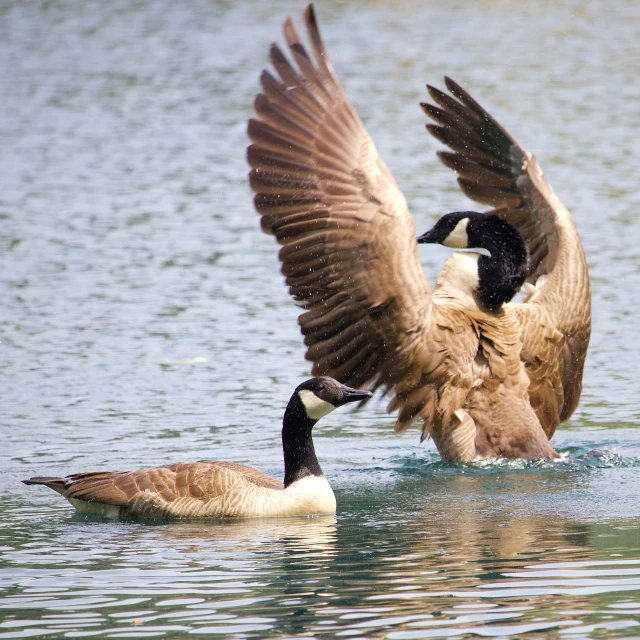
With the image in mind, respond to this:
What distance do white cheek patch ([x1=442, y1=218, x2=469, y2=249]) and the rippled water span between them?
157 cm

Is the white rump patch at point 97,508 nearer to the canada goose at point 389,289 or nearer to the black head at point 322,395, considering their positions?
the black head at point 322,395

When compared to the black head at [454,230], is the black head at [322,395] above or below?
below

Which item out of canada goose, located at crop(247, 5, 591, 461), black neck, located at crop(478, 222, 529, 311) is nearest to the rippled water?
canada goose, located at crop(247, 5, 591, 461)

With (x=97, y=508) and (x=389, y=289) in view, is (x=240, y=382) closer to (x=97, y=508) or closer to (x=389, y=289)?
(x=389, y=289)

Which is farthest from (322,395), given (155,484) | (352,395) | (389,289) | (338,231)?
(338,231)

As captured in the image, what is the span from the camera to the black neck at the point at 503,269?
9.47 m

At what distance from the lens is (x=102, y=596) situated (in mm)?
6469

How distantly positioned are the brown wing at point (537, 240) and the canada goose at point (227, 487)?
7.27 feet

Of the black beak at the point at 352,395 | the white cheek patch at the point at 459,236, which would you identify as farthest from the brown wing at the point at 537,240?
the black beak at the point at 352,395

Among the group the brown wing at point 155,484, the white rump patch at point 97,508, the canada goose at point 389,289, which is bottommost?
the white rump patch at point 97,508

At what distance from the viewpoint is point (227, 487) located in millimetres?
8250

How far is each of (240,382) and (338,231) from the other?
3084mm

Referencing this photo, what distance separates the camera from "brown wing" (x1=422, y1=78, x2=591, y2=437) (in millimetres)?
10047

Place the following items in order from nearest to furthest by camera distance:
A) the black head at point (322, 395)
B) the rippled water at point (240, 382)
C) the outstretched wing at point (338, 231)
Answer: the rippled water at point (240, 382), the black head at point (322, 395), the outstretched wing at point (338, 231)
